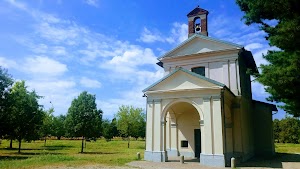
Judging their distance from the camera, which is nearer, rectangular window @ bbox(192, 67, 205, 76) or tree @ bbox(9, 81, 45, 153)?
rectangular window @ bbox(192, 67, 205, 76)

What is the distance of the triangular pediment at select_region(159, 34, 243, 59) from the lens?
837 inches

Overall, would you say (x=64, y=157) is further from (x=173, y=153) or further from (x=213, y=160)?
(x=213, y=160)

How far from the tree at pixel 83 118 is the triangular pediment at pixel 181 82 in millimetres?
12234

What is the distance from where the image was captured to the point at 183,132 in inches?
838

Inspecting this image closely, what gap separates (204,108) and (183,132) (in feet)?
18.2

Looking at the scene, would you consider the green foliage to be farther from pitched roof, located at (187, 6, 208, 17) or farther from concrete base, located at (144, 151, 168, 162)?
concrete base, located at (144, 151, 168, 162)

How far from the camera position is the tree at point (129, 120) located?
1612 inches

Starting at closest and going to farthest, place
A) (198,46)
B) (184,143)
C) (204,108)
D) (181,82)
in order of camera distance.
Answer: (204,108), (181,82), (184,143), (198,46)

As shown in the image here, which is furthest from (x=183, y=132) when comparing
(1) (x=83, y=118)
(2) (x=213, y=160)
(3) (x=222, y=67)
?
(1) (x=83, y=118)

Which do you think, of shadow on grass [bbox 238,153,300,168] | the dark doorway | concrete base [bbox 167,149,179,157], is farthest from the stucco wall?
concrete base [bbox 167,149,179,157]

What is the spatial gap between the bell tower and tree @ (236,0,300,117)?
37.2ft

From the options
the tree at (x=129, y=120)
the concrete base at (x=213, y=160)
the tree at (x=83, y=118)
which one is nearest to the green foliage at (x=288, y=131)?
the tree at (x=129, y=120)

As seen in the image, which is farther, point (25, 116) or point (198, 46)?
point (25, 116)

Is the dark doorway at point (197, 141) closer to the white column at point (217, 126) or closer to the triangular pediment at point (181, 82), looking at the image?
the white column at point (217, 126)
